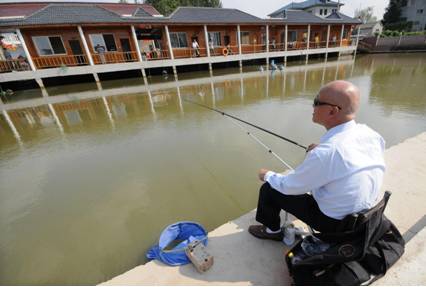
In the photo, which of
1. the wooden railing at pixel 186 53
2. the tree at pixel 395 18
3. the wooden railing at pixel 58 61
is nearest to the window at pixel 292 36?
the wooden railing at pixel 186 53

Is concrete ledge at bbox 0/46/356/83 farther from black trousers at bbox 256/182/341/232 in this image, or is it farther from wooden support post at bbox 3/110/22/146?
black trousers at bbox 256/182/341/232

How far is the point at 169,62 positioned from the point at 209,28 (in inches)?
173

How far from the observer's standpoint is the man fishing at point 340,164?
42.5 inches

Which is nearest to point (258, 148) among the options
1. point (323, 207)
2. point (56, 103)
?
point (323, 207)

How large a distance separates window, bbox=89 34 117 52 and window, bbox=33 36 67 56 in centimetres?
173

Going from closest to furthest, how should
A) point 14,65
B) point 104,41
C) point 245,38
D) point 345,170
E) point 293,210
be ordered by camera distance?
point 345,170 → point 293,210 → point 14,65 → point 104,41 → point 245,38

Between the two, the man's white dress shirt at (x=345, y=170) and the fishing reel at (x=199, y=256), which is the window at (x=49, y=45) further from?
the man's white dress shirt at (x=345, y=170)

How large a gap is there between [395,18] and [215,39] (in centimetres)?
3081

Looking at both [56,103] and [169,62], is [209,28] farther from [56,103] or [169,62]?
[56,103]

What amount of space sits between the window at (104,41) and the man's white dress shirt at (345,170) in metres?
15.3

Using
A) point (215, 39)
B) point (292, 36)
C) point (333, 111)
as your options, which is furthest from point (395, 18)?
point (333, 111)

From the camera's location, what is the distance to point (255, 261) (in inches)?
61.3

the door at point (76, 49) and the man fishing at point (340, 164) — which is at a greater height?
the door at point (76, 49)

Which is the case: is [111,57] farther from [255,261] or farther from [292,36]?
[292,36]
